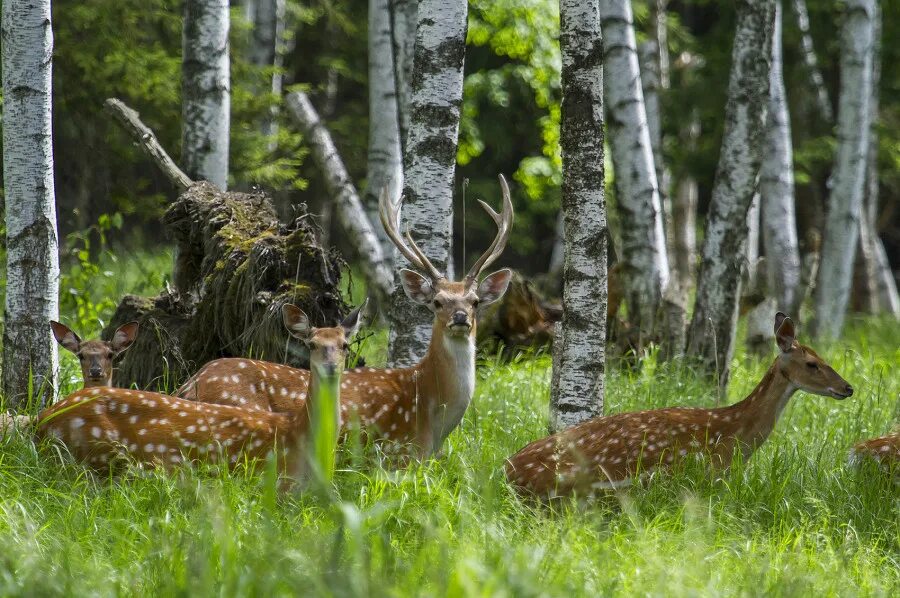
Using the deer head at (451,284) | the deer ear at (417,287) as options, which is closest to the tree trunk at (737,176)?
the deer head at (451,284)

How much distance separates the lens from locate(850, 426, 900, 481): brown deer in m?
5.93

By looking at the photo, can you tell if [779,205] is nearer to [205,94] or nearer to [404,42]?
[404,42]

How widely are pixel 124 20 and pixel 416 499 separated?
26.3 ft

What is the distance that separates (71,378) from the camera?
7.48m

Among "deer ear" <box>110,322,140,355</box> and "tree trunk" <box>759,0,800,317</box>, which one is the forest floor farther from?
"tree trunk" <box>759,0,800,317</box>

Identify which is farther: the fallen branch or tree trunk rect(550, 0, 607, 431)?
the fallen branch

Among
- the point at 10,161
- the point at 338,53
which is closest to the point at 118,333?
the point at 10,161

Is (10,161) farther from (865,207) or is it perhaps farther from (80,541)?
(865,207)

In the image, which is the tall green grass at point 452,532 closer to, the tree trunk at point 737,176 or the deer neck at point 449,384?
the deer neck at point 449,384

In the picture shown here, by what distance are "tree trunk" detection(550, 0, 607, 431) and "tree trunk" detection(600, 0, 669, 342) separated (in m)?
3.23

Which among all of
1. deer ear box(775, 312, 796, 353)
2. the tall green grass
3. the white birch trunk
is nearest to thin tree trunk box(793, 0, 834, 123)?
the white birch trunk

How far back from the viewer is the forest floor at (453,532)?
12.0ft

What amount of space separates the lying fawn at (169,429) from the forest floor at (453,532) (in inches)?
4.6

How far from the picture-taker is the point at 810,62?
17.6 metres
